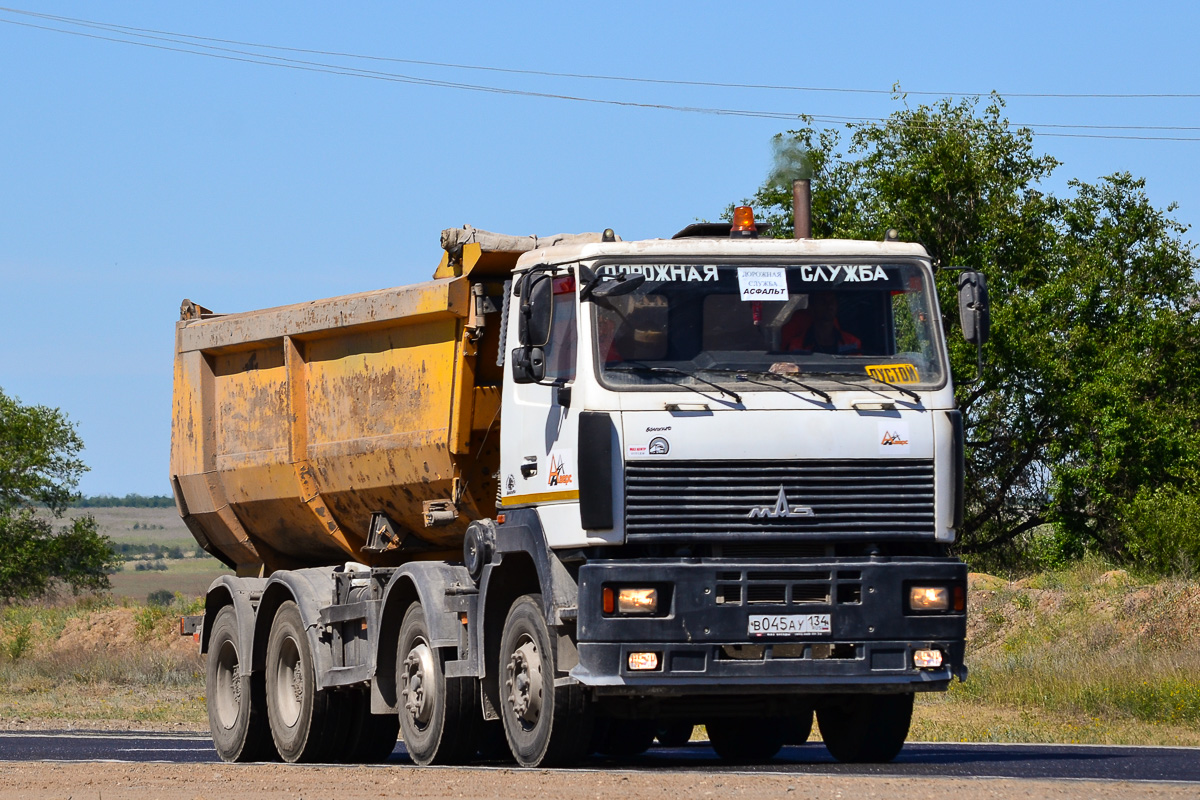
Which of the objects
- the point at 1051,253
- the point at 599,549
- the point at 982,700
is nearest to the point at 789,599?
the point at 599,549

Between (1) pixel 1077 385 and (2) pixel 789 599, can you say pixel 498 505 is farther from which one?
(1) pixel 1077 385

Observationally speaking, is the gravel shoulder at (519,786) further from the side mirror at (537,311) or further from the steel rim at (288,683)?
the steel rim at (288,683)

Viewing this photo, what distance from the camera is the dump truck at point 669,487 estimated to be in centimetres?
1008

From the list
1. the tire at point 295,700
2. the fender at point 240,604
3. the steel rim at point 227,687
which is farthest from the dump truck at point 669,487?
the steel rim at point 227,687

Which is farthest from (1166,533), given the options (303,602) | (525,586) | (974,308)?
(525,586)

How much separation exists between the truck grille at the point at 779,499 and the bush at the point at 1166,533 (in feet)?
53.6

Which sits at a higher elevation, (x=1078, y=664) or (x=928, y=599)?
(x=928, y=599)

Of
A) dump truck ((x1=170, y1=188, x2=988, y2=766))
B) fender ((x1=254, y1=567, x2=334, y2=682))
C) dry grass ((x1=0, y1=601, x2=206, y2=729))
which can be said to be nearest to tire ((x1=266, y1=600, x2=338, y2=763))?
fender ((x1=254, y1=567, x2=334, y2=682))

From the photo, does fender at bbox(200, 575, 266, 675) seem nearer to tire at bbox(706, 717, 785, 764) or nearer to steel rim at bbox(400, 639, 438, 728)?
steel rim at bbox(400, 639, 438, 728)

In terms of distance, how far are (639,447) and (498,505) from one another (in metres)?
1.83

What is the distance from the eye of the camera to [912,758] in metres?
12.2

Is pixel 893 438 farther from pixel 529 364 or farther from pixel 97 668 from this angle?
pixel 97 668

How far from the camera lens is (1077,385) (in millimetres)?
32531

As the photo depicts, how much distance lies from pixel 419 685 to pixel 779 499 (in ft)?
11.1
